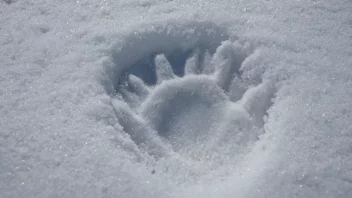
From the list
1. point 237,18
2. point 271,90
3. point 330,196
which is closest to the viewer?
point 330,196

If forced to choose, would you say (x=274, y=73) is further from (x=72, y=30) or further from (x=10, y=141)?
(x=10, y=141)

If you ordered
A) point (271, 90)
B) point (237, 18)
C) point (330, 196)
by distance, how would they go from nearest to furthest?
1. point (330, 196)
2. point (271, 90)
3. point (237, 18)

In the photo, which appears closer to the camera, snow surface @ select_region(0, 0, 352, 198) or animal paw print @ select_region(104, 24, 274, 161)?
snow surface @ select_region(0, 0, 352, 198)

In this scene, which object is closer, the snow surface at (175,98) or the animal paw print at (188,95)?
the snow surface at (175,98)

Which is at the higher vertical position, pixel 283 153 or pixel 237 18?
pixel 237 18

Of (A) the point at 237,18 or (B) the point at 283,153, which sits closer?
(B) the point at 283,153

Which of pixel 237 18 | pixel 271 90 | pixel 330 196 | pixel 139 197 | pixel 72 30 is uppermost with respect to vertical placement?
pixel 237 18

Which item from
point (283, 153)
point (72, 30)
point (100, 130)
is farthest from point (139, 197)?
point (72, 30)
